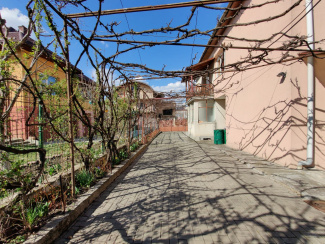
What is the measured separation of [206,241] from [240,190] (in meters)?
1.98

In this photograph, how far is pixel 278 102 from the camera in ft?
18.5

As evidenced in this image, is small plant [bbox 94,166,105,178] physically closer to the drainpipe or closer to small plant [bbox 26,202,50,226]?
small plant [bbox 26,202,50,226]

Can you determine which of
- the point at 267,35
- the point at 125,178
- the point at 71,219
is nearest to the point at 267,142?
the point at 267,35

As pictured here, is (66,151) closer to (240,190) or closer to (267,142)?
(240,190)

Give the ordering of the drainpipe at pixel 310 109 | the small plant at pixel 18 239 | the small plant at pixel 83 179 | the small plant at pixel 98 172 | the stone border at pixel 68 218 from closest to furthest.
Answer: the small plant at pixel 18 239
the stone border at pixel 68 218
the small plant at pixel 83 179
the small plant at pixel 98 172
the drainpipe at pixel 310 109

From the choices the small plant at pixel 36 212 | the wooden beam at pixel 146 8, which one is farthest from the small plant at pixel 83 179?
the wooden beam at pixel 146 8

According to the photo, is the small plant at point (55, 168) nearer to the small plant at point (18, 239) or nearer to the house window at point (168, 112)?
the small plant at point (18, 239)

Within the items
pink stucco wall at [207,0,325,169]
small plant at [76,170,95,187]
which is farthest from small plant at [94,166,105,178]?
pink stucco wall at [207,0,325,169]

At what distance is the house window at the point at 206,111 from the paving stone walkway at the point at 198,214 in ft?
30.4

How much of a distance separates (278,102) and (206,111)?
803cm

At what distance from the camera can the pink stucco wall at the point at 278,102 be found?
16.2 feet

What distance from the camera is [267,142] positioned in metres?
6.25

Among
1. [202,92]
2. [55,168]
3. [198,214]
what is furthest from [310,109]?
[202,92]

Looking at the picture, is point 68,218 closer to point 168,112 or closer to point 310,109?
point 310,109
